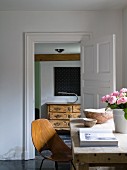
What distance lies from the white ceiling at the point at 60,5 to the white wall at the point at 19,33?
0.15 m

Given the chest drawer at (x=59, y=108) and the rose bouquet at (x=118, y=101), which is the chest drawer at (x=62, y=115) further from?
the rose bouquet at (x=118, y=101)

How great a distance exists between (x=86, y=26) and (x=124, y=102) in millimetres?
2433

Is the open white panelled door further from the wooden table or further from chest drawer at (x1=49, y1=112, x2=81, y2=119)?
chest drawer at (x1=49, y1=112, x2=81, y2=119)

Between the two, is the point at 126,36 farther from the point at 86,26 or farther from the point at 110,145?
the point at 110,145

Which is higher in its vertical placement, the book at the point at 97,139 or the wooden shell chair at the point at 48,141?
the book at the point at 97,139

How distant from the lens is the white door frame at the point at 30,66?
4281 mm

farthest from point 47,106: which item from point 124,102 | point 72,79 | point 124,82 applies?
point 124,102

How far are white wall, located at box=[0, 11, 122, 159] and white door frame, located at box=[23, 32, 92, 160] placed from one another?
74 millimetres

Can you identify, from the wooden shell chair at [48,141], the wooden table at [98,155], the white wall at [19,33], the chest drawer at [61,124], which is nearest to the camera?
the wooden table at [98,155]

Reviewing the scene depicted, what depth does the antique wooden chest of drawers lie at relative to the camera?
286 inches

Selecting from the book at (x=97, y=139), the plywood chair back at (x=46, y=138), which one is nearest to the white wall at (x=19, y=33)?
the plywood chair back at (x=46, y=138)

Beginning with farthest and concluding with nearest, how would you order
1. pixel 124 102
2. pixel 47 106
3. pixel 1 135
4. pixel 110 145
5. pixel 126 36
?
pixel 47 106 < pixel 1 135 < pixel 126 36 < pixel 124 102 < pixel 110 145

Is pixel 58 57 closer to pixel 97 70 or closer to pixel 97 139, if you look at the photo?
pixel 97 70

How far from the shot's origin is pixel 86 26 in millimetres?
4281
